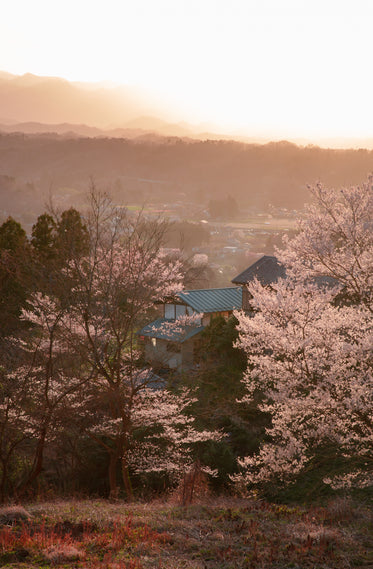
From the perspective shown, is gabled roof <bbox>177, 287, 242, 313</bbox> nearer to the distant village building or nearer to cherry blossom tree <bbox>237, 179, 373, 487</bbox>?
the distant village building

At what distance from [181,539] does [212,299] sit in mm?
24562

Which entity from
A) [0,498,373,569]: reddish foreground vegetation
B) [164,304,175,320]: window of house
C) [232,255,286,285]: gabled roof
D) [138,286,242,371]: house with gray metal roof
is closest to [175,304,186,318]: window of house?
[138,286,242,371]: house with gray metal roof

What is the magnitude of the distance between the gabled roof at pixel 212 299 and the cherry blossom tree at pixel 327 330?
1845 cm

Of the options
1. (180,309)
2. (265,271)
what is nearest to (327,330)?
(265,271)

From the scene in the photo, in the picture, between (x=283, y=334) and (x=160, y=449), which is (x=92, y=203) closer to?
(x=283, y=334)

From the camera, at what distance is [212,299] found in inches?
1303

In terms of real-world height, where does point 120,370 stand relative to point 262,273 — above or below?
below

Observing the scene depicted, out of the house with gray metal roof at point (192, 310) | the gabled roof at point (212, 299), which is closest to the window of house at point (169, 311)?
the house with gray metal roof at point (192, 310)

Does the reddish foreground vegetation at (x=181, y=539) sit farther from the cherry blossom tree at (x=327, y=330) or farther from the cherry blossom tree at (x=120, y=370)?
the cherry blossom tree at (x=120, y=370)

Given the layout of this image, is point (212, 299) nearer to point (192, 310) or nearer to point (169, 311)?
point (192, 310)

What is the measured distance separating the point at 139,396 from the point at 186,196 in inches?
3777

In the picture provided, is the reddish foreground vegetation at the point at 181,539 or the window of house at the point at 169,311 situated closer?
the reddish foreground vegetation at the point at 181,539

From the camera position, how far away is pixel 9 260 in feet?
89.4

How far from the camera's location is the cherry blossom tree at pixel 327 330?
420 inches
